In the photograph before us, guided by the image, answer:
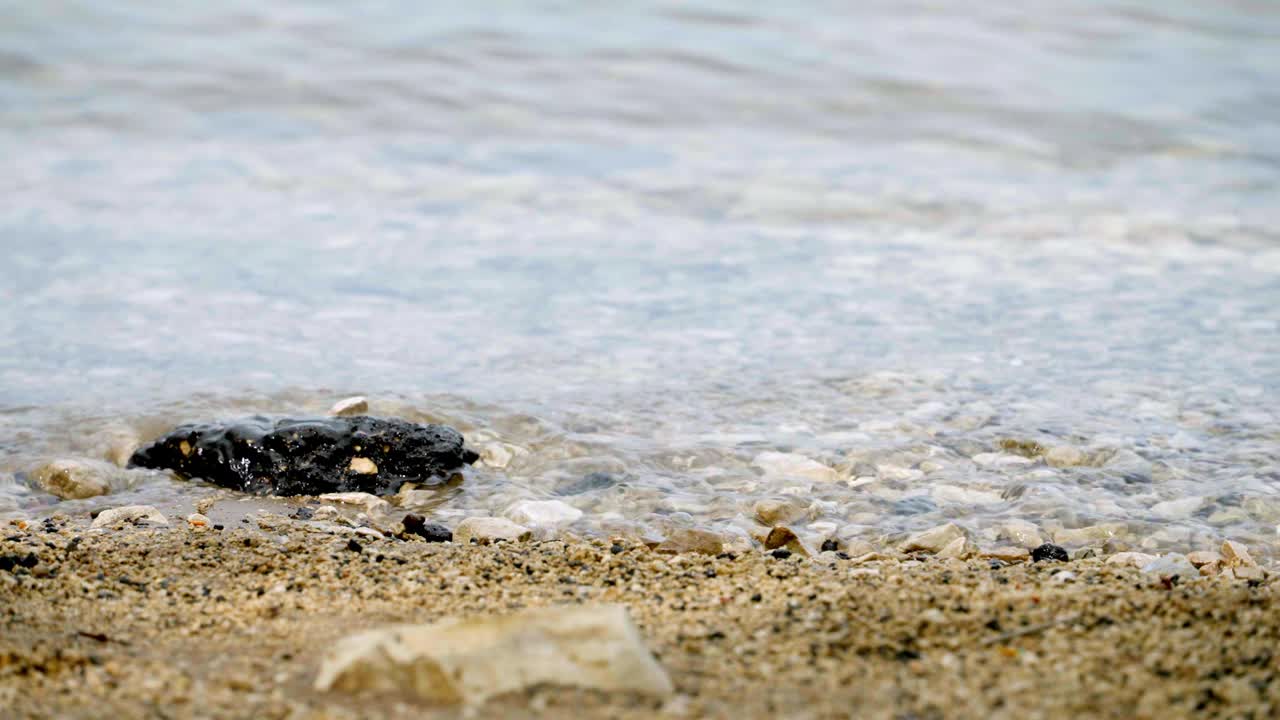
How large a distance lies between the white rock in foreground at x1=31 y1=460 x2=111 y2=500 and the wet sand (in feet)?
1.43

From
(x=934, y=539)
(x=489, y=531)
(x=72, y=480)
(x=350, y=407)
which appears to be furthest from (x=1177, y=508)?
(x=72, y=480)

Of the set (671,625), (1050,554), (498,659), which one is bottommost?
(1050,554)

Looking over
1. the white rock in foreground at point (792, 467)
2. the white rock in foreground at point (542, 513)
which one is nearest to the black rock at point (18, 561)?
the white rock in foreground at point (542, 513)

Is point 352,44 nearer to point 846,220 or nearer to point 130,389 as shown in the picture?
point 846,220

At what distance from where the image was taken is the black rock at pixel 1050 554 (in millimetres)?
3340

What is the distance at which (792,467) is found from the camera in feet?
13.6

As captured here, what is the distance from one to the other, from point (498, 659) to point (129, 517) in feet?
5.65

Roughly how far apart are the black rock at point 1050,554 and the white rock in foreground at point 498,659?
138cm

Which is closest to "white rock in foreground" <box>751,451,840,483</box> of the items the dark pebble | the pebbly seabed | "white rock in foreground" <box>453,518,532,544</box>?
the pebbly seabed

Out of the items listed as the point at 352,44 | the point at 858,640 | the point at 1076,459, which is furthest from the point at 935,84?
the point at 858,640

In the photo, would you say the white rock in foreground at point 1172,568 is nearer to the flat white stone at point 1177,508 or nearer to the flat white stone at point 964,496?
the flat white stone at point 1177,508

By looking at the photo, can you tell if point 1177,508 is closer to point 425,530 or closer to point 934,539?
point 934,539

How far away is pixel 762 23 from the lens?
43.1 feet

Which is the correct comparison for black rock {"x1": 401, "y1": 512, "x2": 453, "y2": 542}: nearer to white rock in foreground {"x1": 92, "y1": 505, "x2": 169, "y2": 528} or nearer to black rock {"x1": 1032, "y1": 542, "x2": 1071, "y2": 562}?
white rock in foreground {"x1": 92, "y1": 505, "x2": 169, "y2": 528}
